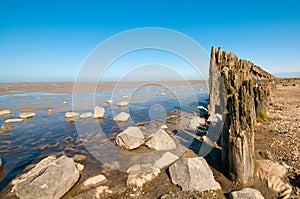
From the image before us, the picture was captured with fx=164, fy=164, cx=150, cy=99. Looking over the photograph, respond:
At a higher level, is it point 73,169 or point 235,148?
point 235,148

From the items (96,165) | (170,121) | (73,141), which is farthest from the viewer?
(170,121)

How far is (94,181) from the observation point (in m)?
6.14

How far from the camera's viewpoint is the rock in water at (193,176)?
17.5 ft

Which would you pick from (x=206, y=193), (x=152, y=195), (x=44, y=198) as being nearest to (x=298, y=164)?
(x=206, y=193)

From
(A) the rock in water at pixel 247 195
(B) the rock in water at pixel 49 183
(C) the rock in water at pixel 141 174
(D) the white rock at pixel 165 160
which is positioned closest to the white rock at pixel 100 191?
(C) the rock in water at pixel 141 174

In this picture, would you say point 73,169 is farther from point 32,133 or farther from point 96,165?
point 32,133

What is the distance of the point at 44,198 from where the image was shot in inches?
195

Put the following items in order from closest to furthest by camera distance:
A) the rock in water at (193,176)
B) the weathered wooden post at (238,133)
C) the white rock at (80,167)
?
the rock in water at (193,176) → the weathered wooden post at (238,133) → the white rock at (80,167)

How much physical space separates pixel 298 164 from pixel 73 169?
8.45 m

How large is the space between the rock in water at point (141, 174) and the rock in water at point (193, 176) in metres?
0.79

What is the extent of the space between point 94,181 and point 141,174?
1.77 meters

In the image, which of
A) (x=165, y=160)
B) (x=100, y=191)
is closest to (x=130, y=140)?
(x=165, y=160)

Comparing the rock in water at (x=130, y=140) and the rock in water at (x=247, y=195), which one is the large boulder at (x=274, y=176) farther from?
the rock in water at (x=130, y=140)

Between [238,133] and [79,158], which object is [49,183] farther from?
[238,133]
